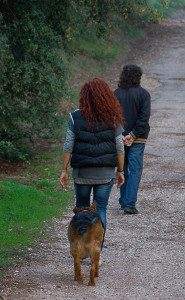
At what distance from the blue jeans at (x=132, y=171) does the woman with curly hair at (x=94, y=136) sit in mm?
2393

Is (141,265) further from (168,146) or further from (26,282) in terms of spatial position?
(168,146)

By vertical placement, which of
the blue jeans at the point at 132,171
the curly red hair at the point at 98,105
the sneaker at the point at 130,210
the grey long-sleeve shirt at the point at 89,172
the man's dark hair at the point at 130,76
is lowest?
the sneaker at the point at 130,210

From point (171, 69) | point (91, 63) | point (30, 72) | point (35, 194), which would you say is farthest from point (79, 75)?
point (35, 194)

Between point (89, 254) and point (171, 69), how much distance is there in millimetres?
20229

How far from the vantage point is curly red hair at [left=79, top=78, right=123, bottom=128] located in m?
5.71

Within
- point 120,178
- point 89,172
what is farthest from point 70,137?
point 120,178

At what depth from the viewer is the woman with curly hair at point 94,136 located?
572 cm

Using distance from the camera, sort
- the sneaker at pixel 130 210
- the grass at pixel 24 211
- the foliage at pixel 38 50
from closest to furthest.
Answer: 1. the grass at pixel 24 211
2. the sneaker at pixel 130 210
3. the foliage at pixel 38 50

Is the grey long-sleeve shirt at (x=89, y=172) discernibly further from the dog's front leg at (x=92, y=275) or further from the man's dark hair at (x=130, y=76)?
the man's dark hair at (x=130, y=76)

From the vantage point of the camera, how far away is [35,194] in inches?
370

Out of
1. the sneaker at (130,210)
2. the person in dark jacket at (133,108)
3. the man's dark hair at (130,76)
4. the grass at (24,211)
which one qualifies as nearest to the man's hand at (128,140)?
the person in dark jacket at (133,108)

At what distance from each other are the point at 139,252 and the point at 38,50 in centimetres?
626

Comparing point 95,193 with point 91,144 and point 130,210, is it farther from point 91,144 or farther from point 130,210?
point 130,210

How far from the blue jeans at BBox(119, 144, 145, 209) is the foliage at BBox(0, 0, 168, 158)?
3.55 meters
